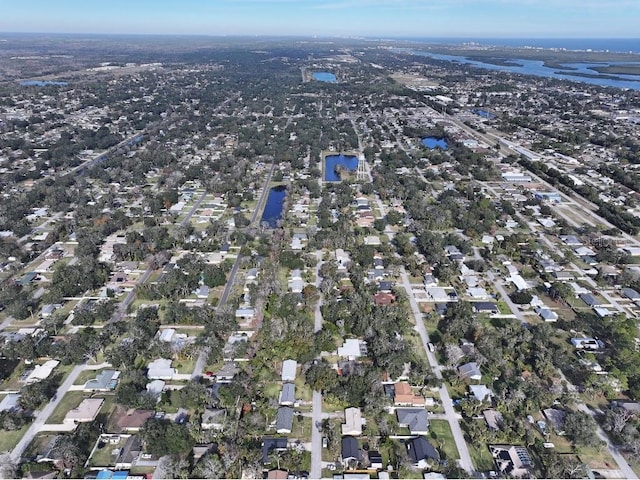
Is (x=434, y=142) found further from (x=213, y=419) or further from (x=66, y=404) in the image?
(x=66, y=404)

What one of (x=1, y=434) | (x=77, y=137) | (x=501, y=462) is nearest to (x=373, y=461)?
(x=501, y=462)

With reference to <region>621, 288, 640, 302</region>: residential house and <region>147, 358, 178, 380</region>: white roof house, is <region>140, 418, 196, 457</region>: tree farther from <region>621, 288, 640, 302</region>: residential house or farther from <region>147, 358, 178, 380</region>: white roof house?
<region>621, 288, 640, 302</region>: residential house

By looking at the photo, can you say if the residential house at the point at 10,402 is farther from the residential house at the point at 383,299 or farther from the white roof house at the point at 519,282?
the white roof house at the point at 519,282

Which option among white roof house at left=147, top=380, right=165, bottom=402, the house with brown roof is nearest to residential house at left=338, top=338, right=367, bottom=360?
the house with brown roof

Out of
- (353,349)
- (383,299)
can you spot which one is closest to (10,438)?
(353,349)

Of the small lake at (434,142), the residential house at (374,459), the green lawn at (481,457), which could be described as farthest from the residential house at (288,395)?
the small lake at (434,142)

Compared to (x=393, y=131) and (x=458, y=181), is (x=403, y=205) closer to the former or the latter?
(x=458, y=181)
